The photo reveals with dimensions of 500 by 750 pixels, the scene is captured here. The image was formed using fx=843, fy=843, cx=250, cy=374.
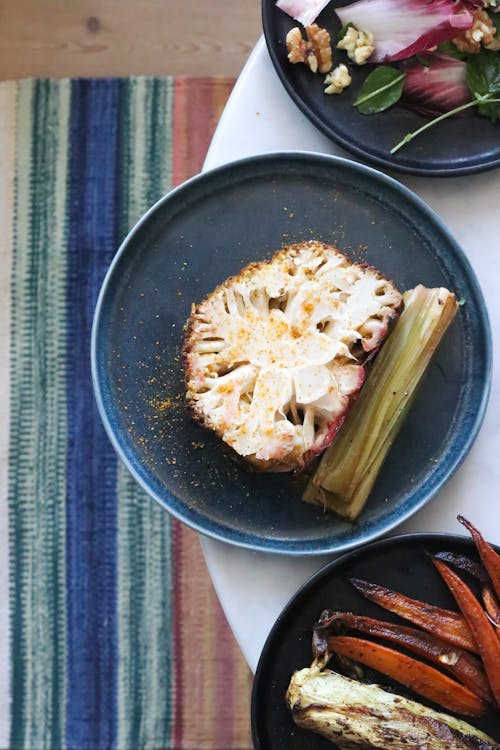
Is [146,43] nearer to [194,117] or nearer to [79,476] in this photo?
[194,117]

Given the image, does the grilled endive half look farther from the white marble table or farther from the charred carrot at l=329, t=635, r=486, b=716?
the white marble table

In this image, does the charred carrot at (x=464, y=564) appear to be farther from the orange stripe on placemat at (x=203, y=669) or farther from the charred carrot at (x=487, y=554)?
the orange stripe on placemat at (x=203, y=669)

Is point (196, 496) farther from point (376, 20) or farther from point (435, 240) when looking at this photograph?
point (376, 20)

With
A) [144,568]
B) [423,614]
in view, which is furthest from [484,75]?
[144,568]

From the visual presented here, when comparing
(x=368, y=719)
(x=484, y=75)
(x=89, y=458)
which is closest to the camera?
(x=368, y=719)

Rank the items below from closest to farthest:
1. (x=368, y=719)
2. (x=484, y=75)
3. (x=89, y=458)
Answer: (x=368, y=719) < (x=484, y=75) < (x=89, y=458)

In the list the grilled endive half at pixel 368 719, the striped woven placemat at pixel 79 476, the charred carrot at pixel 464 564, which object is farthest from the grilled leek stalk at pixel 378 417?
the striped woven placemat at pixel 79 476

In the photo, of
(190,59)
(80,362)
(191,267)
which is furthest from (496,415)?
(190,59)
